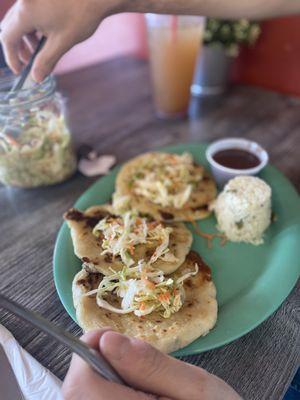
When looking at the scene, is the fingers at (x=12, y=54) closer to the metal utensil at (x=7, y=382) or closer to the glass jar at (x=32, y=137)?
the glass jar at (x=32, y=137)

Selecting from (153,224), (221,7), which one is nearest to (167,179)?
(153,224)

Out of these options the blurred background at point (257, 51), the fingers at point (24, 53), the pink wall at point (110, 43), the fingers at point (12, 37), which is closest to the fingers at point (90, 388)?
the fingers at point (12, 37)

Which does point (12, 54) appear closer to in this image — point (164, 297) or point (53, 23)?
point (53, 23)

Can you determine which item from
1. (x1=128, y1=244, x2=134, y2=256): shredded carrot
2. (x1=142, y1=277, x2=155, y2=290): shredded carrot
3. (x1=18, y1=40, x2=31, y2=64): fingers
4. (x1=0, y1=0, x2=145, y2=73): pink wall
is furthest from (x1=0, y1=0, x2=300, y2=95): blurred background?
(x1=142, y1=277, x2=155, y2=290): shredded carrot

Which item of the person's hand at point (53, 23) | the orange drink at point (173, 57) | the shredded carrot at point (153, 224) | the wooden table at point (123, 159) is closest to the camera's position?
the wooden table at point (123, 159)

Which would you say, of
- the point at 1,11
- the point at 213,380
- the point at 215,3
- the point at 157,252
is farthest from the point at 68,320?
the point at 1,11

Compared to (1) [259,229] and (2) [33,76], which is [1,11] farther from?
Answer: (1) [259,229]

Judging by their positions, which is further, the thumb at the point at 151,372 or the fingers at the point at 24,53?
the fingers at the point at 24,53
